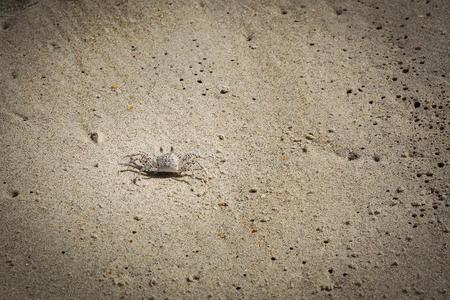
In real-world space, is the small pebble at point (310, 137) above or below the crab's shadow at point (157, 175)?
above

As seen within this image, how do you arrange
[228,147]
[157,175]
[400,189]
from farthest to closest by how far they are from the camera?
1. [228,147]
2. [157,175]
3. [400,189]

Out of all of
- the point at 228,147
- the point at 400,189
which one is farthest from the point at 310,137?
the point at 400,189

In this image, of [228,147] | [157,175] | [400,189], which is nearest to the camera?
[400,189]

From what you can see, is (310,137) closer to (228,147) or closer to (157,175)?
(228,147)

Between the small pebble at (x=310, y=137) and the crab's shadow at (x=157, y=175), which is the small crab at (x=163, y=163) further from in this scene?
the small pebble at (x=310, y=137)

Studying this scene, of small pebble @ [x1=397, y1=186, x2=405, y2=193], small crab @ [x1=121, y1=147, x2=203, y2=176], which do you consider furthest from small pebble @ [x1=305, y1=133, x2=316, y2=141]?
small crab @ [x1=121, y1=147, x2=203, y2=176]

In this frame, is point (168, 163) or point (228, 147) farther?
point (228, 147)

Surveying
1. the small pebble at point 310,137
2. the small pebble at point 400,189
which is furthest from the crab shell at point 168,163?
the small pebble at point 400,189

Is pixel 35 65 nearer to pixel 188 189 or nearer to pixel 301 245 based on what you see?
pixel 188 189
